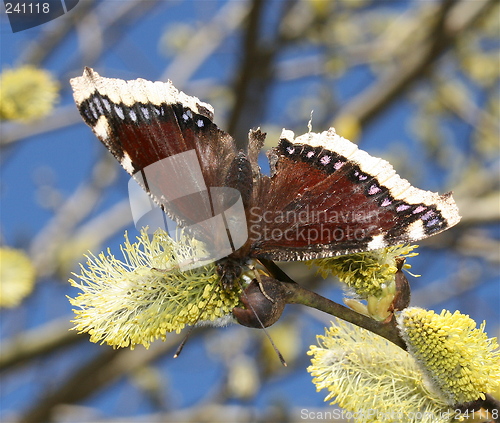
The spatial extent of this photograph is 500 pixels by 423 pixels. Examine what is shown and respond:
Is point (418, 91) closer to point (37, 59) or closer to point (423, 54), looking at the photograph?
point (423, 54)

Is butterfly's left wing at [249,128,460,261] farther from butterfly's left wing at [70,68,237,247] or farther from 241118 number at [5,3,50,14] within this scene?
241118 number at [5,3,50,14]

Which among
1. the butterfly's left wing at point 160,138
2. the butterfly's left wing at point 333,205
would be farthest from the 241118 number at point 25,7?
the butterfly's left wing at point 333,205

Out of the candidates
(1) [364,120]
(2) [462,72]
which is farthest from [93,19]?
(2) [462,72]

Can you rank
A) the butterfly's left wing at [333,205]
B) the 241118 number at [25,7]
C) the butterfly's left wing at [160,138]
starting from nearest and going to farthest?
the butterfly's left wing at [333,205] < the butterfly's left wing at [160,138] < the 241118 number at [25,7]

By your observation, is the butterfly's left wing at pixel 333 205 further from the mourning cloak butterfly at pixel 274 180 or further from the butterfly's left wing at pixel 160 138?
the butterfly's left wing at pixel 160 138

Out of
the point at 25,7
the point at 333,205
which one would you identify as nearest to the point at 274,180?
the point at 333,205

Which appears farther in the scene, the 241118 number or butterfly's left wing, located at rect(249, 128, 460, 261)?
the 241118 number

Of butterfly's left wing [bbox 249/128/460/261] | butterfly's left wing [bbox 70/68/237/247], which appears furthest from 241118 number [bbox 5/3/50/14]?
butterfly's left wing [bbox 249/128/460/261]

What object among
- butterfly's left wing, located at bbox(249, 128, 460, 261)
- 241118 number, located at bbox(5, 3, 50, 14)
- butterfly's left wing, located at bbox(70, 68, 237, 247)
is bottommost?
butterfly's left wing, located at bbox(249, 128, 460, 261)
